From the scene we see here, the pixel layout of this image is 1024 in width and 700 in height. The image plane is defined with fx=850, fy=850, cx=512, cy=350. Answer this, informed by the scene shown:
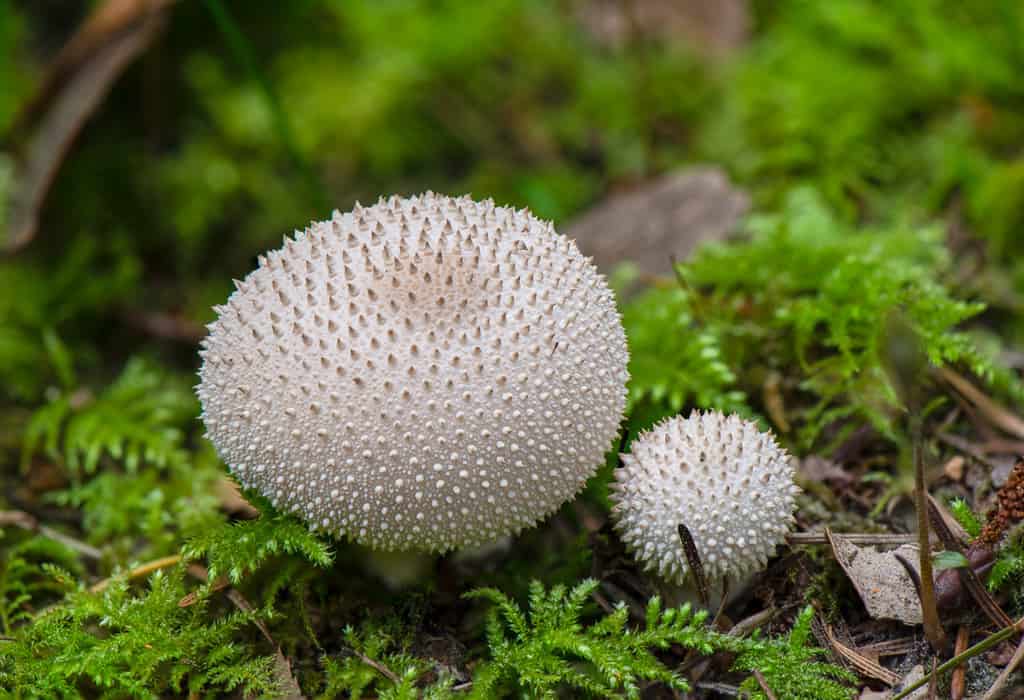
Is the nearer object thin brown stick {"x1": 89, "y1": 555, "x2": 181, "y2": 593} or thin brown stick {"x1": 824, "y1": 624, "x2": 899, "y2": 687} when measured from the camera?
thin brown stick {"x1": 824, "y1": 624, "x2": 899, "y2": 687}

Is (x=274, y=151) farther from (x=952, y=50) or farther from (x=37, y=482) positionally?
(x=952, y=50)

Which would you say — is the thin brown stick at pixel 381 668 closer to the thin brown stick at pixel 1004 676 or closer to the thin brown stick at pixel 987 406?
the thin brown stick at pixel 1004 676

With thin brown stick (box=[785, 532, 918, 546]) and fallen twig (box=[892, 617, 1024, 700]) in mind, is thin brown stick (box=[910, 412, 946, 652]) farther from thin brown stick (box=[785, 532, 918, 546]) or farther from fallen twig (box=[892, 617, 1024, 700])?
thin brown stick (box=[785, 532, 918, 546])

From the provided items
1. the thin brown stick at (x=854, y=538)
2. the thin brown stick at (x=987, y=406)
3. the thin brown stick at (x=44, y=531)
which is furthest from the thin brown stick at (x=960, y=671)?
the thin brown stick at (x=44, y=531)

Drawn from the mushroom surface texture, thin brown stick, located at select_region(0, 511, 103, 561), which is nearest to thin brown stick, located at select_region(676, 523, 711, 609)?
the mushroom surface texture

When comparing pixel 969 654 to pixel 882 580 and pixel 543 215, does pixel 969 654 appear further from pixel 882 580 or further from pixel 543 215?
pixel 543 215
